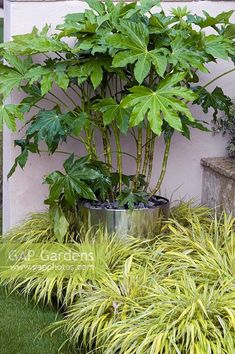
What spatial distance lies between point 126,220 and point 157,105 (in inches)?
33.8

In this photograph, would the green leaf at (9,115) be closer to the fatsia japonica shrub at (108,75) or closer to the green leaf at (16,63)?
the fatsia japonica shrub at (108,75)

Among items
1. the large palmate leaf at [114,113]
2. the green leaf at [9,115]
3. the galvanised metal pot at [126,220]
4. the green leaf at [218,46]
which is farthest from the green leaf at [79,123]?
the green leaf at [218,46]

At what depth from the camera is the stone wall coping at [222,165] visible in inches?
160

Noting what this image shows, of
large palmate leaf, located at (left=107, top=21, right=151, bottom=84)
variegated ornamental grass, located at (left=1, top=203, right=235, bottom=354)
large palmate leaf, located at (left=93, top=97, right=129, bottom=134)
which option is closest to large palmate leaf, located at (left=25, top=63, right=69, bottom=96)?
Answer: large palmate leaf, located at (left=93, top=97, right=129, bottom=134)

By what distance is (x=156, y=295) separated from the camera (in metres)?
2.88

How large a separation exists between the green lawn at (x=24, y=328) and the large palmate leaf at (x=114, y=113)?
1.18 m

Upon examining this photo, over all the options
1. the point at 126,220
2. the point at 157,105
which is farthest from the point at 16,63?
the point at 126,220

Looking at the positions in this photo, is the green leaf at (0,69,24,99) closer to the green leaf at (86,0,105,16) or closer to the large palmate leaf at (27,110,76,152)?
the large palmate leaf at (27,110,76,152)

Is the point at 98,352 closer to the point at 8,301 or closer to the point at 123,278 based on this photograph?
the point at 123,278

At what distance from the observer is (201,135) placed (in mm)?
4480

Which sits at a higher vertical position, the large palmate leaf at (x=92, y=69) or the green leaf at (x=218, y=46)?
the green leaf at (x=218, y=46)

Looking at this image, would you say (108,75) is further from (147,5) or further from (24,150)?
(24,150)

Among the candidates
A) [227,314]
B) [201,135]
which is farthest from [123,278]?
[201,135]

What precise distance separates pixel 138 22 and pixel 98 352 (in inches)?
70.8
